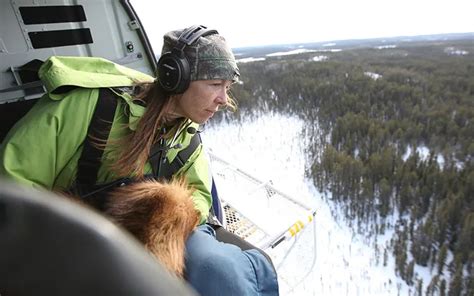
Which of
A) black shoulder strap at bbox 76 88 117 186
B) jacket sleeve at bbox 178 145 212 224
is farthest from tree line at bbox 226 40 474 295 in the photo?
black shoulder strap at bbox 76 88 117 186

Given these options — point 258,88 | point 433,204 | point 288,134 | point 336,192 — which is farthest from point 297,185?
point 258,88

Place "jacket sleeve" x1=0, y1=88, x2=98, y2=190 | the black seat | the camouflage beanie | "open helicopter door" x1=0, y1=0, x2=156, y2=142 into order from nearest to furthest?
the black seat → "jacket sleeve" x1=0, y1=88, x2=98, y2=190 → the camouflage beanie → "open helicopter door" x1=0, y1=0, x2=156, y2=142

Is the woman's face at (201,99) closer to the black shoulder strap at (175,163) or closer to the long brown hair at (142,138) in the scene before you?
the long brown hair at (142,138)

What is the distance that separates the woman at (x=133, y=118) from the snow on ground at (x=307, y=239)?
0.96 metres

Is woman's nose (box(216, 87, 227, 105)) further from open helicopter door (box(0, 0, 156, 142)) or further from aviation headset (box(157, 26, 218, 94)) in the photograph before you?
open helicopter door (box(0, 0, 156, 142))

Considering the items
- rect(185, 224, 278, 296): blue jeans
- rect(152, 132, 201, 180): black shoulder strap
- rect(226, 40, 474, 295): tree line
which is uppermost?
rect(152, 132, 201, 180): black shoulder strap

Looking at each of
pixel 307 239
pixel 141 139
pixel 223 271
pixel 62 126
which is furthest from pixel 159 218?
pixel 307 239

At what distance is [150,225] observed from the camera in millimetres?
609

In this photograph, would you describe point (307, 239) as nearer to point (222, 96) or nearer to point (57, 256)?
point (222, 96)

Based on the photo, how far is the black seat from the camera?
0.64 feet

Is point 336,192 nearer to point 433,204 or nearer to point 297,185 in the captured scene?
point 297,185

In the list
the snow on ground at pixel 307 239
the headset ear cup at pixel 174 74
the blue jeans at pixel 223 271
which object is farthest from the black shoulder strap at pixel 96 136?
the snow on ground at pixel 307 239

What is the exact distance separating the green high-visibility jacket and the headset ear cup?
128 millimetres

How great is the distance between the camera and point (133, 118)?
3.20 feet
